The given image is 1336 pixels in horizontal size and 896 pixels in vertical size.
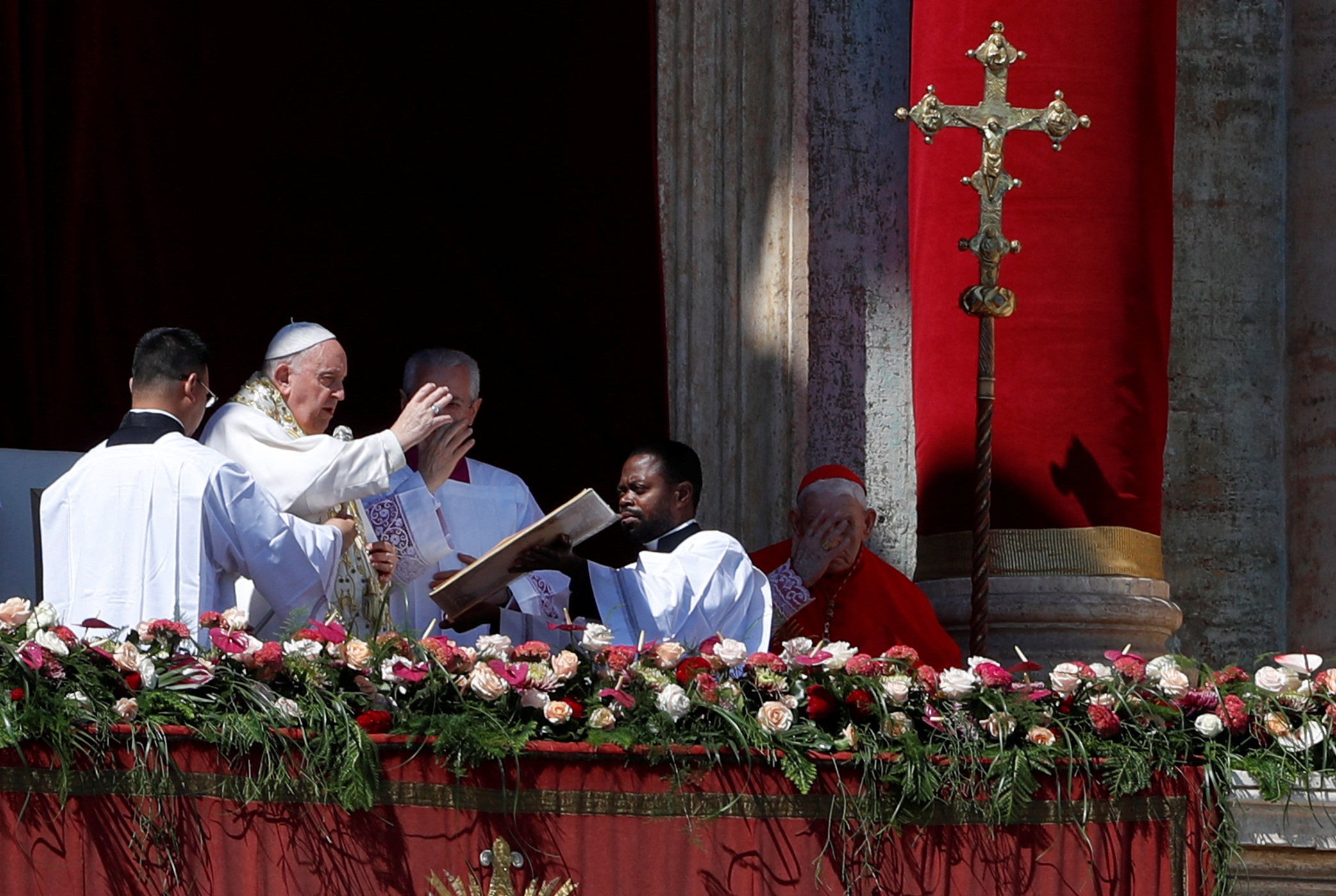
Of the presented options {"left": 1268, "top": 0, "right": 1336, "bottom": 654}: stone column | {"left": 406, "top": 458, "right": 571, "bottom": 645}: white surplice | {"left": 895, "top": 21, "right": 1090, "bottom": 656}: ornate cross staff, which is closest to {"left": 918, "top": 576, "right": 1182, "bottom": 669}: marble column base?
{"left": 895, "top": 21, "right": 1090, "bottom": 656}: ornate cross staff

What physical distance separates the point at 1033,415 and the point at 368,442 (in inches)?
99.1

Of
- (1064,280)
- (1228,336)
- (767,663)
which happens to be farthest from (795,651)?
(1228,336)

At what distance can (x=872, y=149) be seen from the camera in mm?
7781

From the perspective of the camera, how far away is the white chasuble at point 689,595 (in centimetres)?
546

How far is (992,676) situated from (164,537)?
1920mm

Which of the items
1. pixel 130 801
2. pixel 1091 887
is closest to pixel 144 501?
pixel 130 801

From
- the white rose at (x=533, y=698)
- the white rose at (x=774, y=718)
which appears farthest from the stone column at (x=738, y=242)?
the white rose at (x=533, y=698)

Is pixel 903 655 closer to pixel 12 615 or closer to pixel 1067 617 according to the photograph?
pixel 12 615

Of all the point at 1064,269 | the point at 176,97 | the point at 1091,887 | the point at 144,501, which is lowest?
Result: the point at 1091,887

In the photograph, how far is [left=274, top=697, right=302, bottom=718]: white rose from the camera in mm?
4035

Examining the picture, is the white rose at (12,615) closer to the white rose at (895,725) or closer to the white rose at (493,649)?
the white rose at (493,649)

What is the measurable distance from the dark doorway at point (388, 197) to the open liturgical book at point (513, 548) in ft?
7.41

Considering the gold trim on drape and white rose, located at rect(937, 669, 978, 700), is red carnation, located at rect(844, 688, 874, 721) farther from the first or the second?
the gold trim on drape

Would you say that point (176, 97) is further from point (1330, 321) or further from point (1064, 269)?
point (1330, 321)
